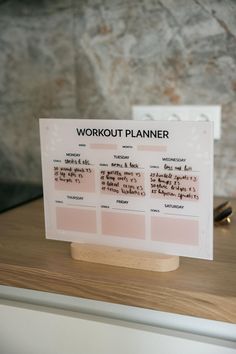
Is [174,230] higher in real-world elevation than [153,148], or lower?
lower

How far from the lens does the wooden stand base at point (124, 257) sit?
0.66 m

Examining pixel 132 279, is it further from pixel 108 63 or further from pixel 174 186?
pixel 108 63

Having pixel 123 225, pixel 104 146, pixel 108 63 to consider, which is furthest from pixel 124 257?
pixel 108 63

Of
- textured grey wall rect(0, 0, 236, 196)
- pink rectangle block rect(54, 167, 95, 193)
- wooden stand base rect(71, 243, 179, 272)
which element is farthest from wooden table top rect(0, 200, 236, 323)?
textured grey wall rect(0, 0, 236, 196)

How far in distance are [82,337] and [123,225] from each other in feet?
0.61

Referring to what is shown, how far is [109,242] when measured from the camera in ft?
2.28

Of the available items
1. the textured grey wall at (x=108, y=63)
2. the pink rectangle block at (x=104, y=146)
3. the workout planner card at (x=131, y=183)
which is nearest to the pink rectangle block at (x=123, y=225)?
the workout planner card at (x=131, y=183)

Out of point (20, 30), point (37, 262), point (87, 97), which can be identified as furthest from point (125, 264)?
point (20, 30)

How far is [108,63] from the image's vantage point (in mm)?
1169

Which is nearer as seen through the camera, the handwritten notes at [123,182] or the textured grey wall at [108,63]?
the handwritten notes at [123,182]

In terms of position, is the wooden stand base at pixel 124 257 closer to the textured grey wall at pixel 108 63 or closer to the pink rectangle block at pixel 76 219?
the pink rectangle block at pixel 76 219

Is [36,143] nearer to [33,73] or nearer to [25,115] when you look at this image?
[25,115]

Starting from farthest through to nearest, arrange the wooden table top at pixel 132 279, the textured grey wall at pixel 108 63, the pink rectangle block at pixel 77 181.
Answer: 1. the textured grey wall at pixel 108 63
2. the pink rectangle block at pixel 77 181
3. the wooden table top at pixel 132 279

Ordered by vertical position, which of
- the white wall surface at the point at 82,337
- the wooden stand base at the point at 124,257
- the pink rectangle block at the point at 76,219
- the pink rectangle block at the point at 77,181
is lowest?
the white wall surface at the point at 82,337
